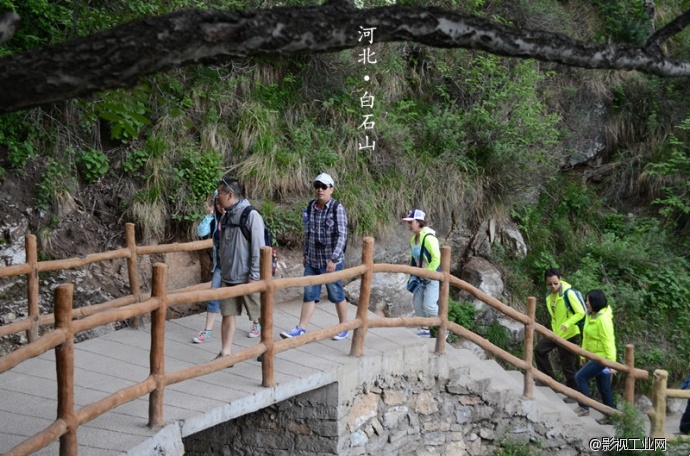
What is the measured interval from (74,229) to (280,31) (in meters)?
6.42

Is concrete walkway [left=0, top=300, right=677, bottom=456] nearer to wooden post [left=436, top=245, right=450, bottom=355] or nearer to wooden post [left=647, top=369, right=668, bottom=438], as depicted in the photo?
wooden post [left=436, top=245, right=450, bottom=355]

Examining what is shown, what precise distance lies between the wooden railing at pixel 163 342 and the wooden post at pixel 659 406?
0.38 meters

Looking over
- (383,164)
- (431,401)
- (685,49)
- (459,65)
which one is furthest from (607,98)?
(431,401)

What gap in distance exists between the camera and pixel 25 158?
862 centimetres

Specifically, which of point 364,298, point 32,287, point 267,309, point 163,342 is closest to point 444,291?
point 364,298

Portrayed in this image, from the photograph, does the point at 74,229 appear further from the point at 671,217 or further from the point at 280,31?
the point at 671,217

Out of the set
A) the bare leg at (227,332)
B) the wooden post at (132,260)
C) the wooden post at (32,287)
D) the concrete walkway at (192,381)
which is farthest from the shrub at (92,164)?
the bare leg at (227,332)

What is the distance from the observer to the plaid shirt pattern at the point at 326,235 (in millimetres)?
6840

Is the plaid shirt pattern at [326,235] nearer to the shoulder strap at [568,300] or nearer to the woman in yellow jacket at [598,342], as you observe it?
the shoulder strap at [568,300]

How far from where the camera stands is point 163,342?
4742 millimetres

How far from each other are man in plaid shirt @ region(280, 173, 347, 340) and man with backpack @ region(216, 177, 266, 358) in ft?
2.54

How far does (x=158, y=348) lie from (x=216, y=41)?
2.39m

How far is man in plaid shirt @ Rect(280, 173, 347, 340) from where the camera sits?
680 centimetres

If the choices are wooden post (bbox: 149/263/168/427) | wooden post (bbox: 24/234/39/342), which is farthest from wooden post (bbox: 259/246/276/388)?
wooden post (bbox: 24/234/39/342)
